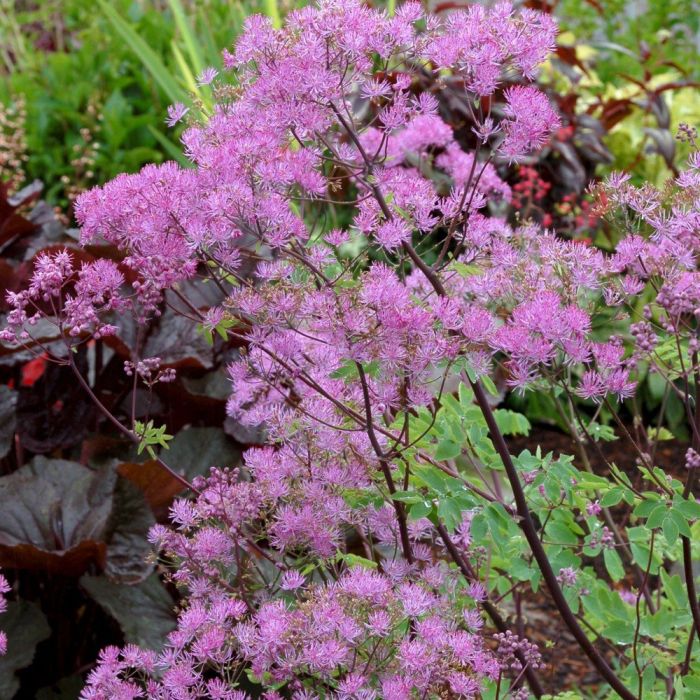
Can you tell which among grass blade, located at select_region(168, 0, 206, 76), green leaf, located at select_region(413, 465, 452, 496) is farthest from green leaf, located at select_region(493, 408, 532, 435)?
grass blade, located at select_region(168, 0, 206, 76)

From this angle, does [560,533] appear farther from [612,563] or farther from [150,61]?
[150,61]

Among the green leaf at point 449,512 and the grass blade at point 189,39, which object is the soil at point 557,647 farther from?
the grass blade at point 189,39

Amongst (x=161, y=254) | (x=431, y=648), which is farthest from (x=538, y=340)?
(x=161, y=254)

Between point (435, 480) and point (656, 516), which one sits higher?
point (435, 480)

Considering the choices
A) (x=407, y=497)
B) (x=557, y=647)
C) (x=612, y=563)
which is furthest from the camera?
(x=557, y=647)

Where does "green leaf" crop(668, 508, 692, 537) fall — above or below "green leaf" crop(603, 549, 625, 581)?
above

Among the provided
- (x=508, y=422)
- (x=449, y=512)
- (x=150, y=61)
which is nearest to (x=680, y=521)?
(x=449, y=512)

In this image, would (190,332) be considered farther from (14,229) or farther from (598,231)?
(598,231)

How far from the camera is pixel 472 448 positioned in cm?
165

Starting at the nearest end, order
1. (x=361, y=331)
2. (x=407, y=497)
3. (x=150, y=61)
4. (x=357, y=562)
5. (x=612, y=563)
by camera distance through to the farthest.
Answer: (x=361, y=331), (x=407, y=497), (x=357, y=562), (x=612, y=563), (x=150, y=61)

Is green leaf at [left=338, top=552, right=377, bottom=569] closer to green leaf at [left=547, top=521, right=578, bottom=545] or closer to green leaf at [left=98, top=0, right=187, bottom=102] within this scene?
green leaf at [left=547, top=521, right=578, bottom=545]

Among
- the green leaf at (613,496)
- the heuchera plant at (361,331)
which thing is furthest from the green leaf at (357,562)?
the green leaf at (613,496)

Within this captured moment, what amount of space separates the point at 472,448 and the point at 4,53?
6089 millimetres

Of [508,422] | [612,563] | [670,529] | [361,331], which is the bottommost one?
[612,563]
